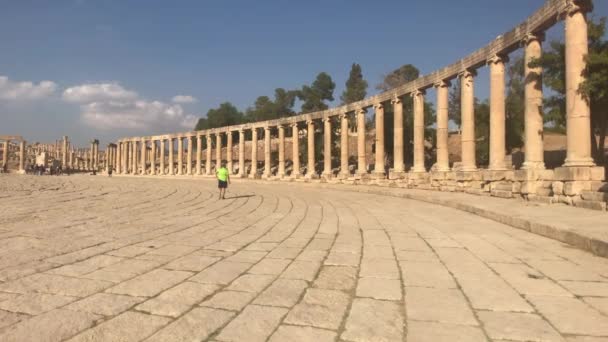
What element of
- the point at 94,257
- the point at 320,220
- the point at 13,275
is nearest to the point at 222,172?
the point at 320,220

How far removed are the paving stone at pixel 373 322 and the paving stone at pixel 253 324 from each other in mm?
568

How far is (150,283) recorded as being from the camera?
4105mm

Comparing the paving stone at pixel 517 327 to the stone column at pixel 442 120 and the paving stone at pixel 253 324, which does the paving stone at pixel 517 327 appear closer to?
the paving stone at pixel 253 324

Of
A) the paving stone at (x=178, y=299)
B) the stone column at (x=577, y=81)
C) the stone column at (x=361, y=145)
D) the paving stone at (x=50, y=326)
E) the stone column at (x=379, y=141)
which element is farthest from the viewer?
the stone column at (x=361, y=145)

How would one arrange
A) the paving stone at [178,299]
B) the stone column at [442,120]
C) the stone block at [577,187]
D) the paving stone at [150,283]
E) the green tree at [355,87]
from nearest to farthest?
the paving stone at [178,299] → the paving stone at [150,283] → the stone block at [577,187] → the stone column at [442,120] → the green tree at [355,87]

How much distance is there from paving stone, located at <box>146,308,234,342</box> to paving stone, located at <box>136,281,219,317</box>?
0.52 feet

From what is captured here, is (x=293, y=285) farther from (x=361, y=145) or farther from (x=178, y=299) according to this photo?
(x=361, y=145)

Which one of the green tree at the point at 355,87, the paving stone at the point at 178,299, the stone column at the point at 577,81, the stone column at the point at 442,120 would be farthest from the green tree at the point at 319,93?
the paving stone at the point at 178,299

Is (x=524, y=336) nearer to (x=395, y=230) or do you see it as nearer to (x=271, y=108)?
(x=395, y=230)

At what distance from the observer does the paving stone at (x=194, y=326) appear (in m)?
2.86

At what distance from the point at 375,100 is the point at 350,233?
1802 centimetres

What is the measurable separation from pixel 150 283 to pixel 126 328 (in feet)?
3.74

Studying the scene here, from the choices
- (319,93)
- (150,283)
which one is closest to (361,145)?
(150,283)

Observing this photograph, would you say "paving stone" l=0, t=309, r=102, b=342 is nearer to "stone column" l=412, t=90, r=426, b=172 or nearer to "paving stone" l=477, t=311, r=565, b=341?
"paving stone" l=477, t=311, r=565, b=341
